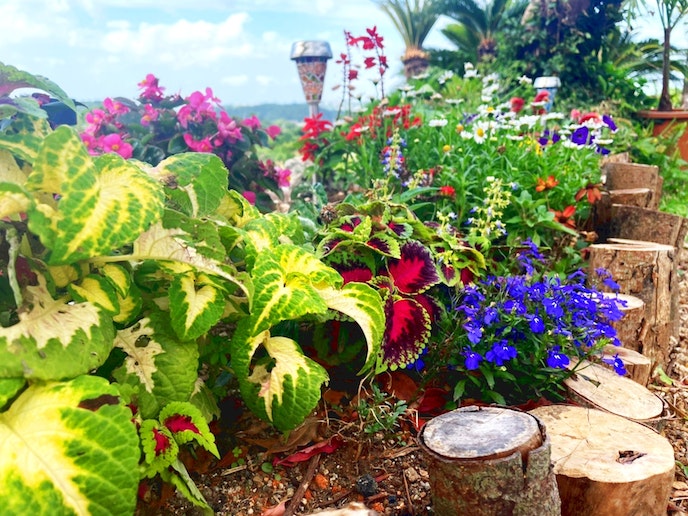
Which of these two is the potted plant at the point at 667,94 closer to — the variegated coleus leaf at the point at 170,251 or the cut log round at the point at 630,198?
the cut log round at the point at 630,198

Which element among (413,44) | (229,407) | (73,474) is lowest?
(229,407)

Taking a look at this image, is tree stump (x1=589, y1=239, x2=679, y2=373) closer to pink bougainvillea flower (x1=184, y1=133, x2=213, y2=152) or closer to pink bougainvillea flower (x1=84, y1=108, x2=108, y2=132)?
pink bougainvillea flower (x1=184, y1=133, x2=213, y2=152)

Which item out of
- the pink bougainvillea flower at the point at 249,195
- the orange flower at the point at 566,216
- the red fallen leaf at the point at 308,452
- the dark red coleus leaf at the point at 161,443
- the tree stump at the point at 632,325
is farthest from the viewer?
the pink bougainvillea flower at the point at 249,195

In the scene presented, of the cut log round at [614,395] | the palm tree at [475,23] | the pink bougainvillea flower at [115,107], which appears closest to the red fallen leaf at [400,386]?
the cut log round at [614,395]

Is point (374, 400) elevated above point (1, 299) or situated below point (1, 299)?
below

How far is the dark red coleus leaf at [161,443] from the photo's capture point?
1316mm

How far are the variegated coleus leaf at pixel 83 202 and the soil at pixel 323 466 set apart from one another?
0.63 metres

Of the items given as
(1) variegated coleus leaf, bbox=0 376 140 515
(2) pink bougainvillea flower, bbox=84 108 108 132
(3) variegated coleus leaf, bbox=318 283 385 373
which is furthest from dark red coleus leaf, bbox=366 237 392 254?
(2) pink bougainvillea flower, bbox=84 108 108 132

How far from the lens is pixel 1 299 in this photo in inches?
52.1

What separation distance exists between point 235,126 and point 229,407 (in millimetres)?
1957

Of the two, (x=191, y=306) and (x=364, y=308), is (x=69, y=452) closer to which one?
(x=191, y=306)

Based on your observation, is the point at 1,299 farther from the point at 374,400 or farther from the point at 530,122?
the point at 530,122

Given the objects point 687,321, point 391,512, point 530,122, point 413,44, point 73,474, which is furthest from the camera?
point 413,44

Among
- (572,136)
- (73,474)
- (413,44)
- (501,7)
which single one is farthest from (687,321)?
(413,44)
